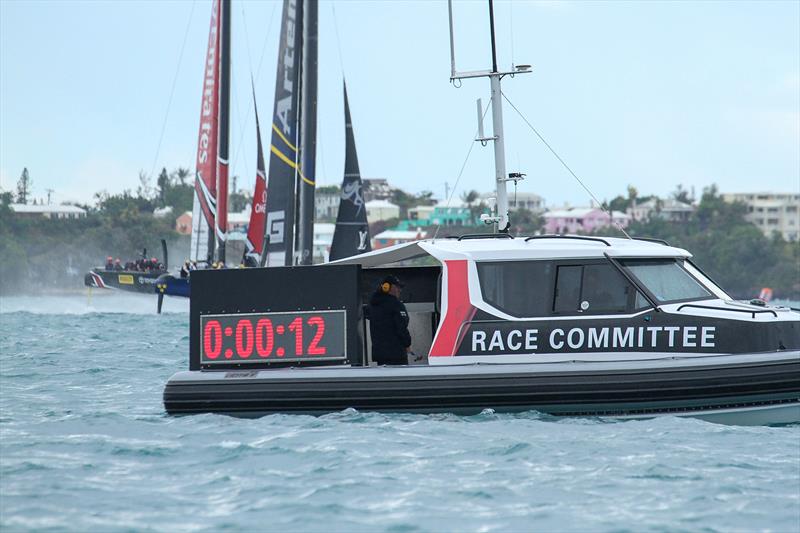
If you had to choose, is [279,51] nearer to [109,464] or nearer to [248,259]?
[248,259]

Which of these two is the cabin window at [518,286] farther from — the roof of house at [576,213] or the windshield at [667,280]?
the roof of house at [576,213]

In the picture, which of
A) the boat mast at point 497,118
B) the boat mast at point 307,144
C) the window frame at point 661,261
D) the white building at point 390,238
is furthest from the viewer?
the white building at point 390,238

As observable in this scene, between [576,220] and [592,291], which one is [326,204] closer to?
[576,220]

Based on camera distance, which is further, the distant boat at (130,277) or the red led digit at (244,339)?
the distant boat at (130,277)

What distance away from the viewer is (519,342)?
12094 millimetres

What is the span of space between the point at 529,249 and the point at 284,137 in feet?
77.7

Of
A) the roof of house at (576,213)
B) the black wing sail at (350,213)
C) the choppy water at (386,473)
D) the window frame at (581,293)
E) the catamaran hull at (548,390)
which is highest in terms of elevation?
the roof of house at (576,213)

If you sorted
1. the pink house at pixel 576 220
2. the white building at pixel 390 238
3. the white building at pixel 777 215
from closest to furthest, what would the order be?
the white building at pixel 390 238
the pink house at pixel 576 220
the white building at pixel 777 215

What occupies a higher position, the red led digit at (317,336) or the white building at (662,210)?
the white building at (662,210)

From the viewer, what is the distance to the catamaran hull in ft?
37.9

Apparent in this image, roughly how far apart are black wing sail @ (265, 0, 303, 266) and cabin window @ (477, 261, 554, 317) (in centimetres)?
2259

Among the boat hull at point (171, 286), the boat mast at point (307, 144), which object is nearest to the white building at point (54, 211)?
the boat hull at point (171, 286)

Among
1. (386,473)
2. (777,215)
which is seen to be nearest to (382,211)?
(777,215)

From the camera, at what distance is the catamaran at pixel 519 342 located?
11.6 metres
